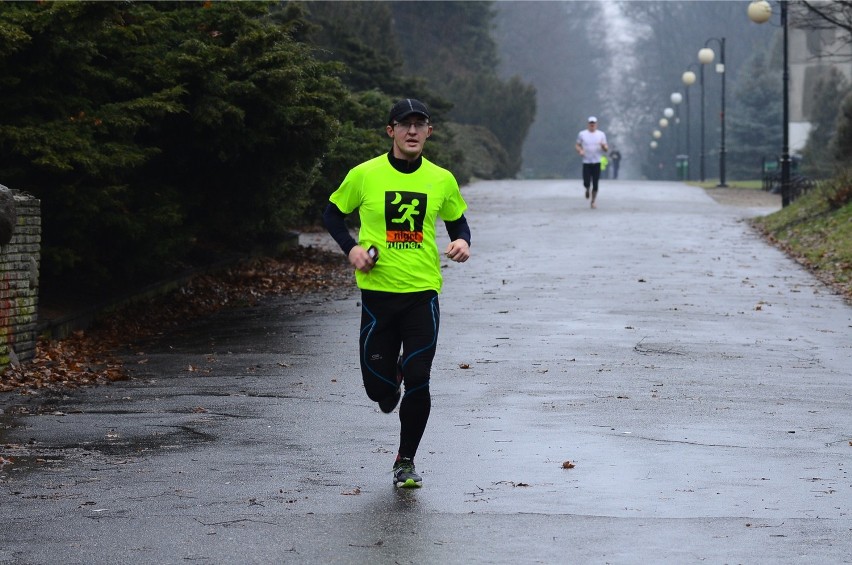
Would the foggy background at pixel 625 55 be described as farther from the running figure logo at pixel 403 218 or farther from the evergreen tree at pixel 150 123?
the running figure logo at pixel 403 218

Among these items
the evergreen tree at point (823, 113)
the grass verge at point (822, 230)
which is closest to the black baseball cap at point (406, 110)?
the grass verge at point (822, 230)

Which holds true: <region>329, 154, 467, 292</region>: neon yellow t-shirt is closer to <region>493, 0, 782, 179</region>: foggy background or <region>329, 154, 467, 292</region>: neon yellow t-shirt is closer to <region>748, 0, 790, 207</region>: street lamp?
<region>748, 0, 790, 207</region>: street lamp

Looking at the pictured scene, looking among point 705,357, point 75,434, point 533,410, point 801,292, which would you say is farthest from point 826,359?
point 75,434

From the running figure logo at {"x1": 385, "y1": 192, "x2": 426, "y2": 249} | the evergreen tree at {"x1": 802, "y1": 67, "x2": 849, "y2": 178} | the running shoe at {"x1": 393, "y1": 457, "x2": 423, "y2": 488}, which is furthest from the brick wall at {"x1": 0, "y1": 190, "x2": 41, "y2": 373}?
the evergreen tree at {"x1": 802, "y1": 67, "x2": 849, "y2": 178}

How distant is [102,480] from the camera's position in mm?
7598

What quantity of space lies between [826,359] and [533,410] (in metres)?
3.74

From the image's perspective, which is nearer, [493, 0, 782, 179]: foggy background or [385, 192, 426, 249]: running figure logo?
[385, 192, 426, 249]: running figure logo

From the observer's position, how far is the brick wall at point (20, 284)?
11.4 metres

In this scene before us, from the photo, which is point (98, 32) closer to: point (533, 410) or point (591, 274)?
point (533, 410)

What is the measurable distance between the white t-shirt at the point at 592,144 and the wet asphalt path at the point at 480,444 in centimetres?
1448

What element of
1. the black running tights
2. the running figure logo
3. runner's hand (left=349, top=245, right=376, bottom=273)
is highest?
the running figure logo

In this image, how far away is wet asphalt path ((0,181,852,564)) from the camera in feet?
20.7

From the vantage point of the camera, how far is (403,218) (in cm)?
762

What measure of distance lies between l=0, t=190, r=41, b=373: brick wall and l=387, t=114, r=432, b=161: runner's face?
4655 mm
